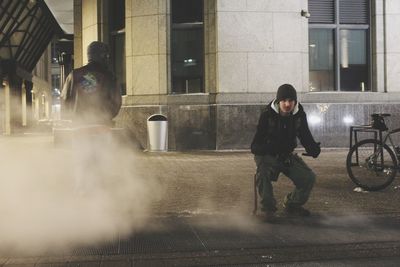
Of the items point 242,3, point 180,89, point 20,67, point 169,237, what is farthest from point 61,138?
point 20,67

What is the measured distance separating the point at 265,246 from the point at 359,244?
2.82 feet

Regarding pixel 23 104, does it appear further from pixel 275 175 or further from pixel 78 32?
pixel 275 175

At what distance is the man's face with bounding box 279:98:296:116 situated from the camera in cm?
570

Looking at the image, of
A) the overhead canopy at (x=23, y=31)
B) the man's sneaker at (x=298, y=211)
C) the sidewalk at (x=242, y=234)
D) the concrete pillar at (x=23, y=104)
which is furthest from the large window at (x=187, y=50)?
the concrete pillar at (x=23, y=104)

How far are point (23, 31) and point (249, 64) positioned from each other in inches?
1083

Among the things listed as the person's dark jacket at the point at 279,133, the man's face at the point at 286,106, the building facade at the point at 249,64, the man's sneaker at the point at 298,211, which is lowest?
the man's sneaker at the point at 298,211

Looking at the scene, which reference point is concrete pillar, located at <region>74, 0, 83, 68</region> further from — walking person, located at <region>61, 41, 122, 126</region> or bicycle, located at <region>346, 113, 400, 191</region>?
bicycle, located at <region>346, 113, 400, 191</region>

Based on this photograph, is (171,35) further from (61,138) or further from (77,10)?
(77,10)

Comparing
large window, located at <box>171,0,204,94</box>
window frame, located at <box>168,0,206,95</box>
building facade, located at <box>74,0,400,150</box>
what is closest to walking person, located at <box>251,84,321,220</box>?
building facade, located at <box>74,0,400,150</box>

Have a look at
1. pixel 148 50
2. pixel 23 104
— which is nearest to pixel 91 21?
pixel 148 50

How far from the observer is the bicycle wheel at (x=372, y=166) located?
25.1 ft

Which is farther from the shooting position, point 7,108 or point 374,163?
point 7,108

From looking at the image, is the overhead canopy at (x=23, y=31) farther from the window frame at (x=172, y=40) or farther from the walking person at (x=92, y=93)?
the walking person at (x=92, y=93)

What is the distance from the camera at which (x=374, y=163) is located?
7.89 metres
